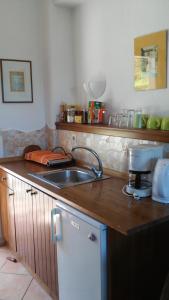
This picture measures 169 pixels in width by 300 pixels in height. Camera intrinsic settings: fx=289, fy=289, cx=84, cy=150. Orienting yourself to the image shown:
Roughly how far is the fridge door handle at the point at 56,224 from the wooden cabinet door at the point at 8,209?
2.61 ft

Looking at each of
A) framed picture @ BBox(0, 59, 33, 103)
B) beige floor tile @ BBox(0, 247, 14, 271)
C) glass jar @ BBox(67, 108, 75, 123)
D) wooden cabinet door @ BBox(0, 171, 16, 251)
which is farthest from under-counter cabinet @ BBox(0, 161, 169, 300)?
framed picture @ BBox(0, 59, 33, 103)

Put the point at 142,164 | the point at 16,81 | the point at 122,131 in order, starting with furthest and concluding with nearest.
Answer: the point at 16,81
the point at 122,131
the point at 142,164

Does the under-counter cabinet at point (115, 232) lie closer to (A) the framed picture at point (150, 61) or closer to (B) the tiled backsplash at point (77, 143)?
(B) the tiled backsplash at point (77, 143)

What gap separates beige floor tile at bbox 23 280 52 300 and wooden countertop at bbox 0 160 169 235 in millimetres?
873

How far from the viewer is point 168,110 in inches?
78.4

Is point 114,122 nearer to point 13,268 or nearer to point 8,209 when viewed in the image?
point 8,209

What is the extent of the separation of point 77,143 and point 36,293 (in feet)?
4.36

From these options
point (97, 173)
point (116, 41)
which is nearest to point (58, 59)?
point (116, 41)

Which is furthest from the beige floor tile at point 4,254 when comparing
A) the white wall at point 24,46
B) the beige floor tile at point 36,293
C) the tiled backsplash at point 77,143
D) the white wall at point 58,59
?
the white wall at point 58,59

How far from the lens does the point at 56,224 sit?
182 cm

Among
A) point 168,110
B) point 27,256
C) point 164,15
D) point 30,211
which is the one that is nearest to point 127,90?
point 168,110

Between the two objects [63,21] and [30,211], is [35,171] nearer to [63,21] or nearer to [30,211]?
[30,211]

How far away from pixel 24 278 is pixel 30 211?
2.18ft

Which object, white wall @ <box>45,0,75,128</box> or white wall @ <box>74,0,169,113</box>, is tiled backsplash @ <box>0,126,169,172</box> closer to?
white wall @ <box>45,0,75,128</box>
